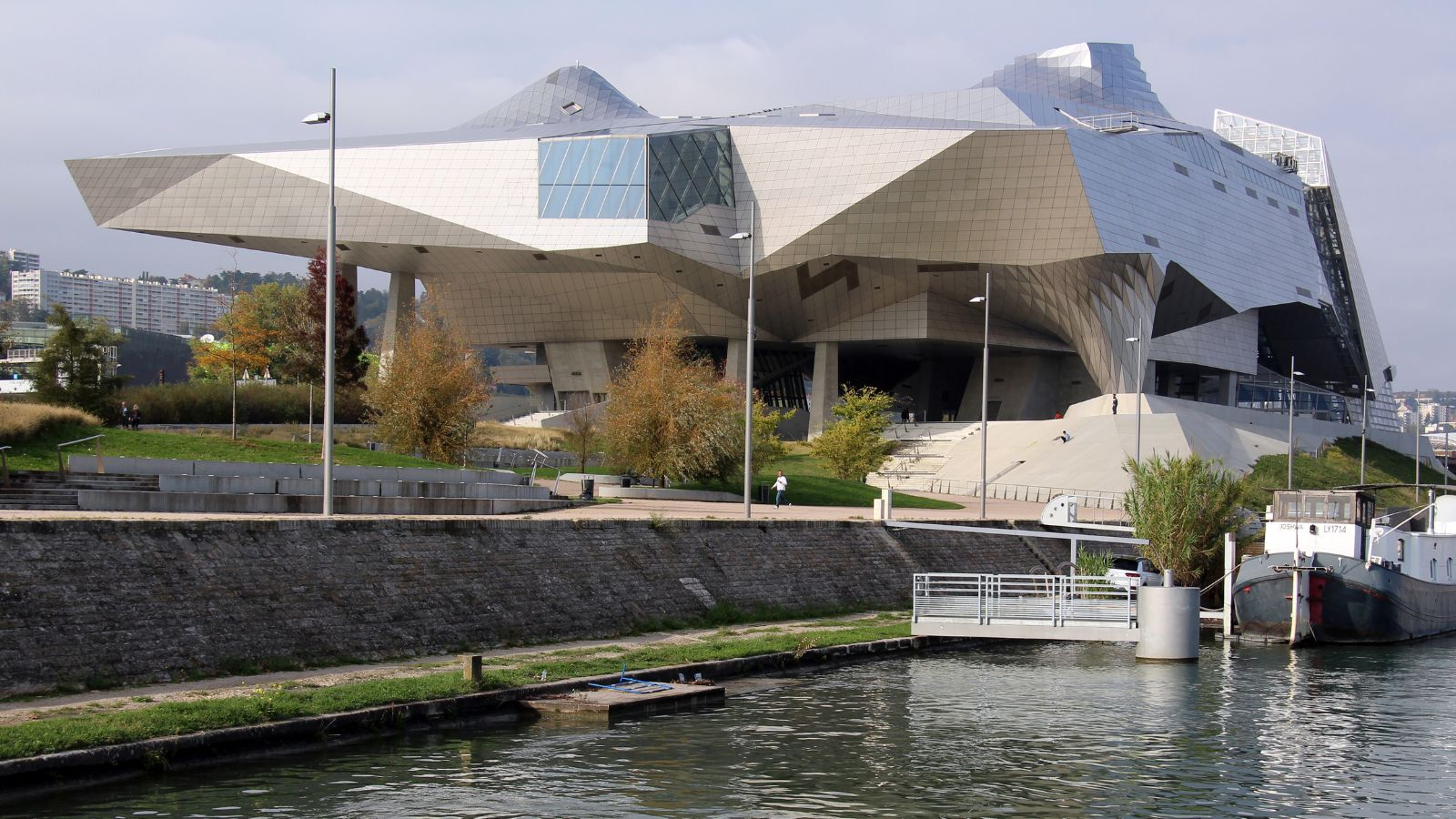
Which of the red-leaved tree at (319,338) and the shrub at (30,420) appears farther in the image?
the red-leaved tree at (319,338)

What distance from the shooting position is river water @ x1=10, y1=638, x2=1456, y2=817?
14523 millimetres

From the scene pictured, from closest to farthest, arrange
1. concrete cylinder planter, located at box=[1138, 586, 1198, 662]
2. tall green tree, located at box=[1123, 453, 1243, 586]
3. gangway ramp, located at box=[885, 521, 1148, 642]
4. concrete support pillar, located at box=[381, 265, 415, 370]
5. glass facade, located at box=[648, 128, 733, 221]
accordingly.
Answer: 1. concrete cylinder planter, located at box=[1138, 586, 1198, 662]
2. gangway ramp, located at box=[885, 521, 1148, 642]
3. tall green tree, located at box=[1123, 453, 1243, 586]
4. glass facade, located at box=[648, 128, 733, 221]
5. concrete support pillar, located at box=[381, 265, 415, 370]

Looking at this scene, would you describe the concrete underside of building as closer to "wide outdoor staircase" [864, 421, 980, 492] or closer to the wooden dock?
"wide outdoor staircase" [864, 421, 980, 492]

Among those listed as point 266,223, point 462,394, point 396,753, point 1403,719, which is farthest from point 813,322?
point 396,753

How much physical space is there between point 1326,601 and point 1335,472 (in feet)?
128

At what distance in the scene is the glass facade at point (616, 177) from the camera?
69.6 m

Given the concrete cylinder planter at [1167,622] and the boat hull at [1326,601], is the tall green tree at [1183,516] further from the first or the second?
the concrete cylinder planter at [1167,622]

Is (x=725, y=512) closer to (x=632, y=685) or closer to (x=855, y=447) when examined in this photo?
(x=632, y=685)

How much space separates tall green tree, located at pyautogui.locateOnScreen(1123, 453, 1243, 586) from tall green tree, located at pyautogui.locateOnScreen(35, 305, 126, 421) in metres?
35.2

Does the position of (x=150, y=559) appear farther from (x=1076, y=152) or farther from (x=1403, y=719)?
(x=1076, y=152)

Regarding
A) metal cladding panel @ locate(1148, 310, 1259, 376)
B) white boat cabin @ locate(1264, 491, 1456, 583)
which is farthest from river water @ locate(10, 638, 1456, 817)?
metal cladding panel @ locate(1148, 310, 1259, 376)

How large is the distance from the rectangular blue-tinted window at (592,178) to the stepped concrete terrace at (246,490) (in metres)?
33.7

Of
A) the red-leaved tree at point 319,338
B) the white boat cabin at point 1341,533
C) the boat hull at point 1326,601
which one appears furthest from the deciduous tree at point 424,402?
the white boat cabin at point 1341,533

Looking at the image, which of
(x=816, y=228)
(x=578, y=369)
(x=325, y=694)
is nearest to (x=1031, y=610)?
(x=325, y=694)
